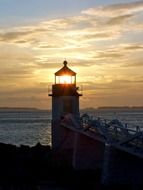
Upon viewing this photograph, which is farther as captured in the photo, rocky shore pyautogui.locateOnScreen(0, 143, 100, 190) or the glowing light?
the glowing light

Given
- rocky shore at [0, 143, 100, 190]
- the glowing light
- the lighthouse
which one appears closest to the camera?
rocky shore at [0, 143, 100, 190]

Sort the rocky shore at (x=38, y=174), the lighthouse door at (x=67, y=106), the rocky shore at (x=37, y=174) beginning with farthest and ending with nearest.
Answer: the lighthouse door at (x=67, y=106) < the rocky shore at (x=37, y=174) < the rocky shore at (x=38, y=174)

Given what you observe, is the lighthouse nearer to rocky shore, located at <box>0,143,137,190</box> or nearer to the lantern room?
the lantern room

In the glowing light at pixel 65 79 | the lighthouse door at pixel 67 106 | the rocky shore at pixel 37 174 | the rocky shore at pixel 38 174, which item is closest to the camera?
the rocky shore at pixel 38 174

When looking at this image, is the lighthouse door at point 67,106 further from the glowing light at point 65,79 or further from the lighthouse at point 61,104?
the glowing light at point 65,79

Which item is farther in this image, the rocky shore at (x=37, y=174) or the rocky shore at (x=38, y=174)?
the rocky shore at (x=37, y=174)

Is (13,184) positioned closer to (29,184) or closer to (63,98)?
(29,184)

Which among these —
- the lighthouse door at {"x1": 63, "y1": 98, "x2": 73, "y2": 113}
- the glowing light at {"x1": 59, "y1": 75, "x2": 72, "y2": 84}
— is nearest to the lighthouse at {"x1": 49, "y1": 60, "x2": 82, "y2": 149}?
the lighthouse door at {"x1": 63, "y1": 98, "x2": 73, "y2": 113}

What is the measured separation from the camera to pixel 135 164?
21594 mm

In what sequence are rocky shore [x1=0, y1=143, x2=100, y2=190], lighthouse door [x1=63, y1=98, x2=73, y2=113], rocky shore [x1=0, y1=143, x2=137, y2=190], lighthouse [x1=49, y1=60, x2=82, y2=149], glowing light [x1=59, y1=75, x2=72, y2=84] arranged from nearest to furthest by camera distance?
rocky shore [x1=0, y1=143, x2=137, y2=190] < rocky shore [x1=0, y1=143, x2=100, y2=190] < lighthouse [x1=49, y1=60, x2=82, y2=149] < lighthouse door [x1=63, y1=98, x2=73, y2=113] < glowing light [x1=59, y1=75, x2=72, y2=84]

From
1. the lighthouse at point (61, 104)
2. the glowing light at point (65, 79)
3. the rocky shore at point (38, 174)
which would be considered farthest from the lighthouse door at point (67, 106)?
the rocky shore at point (38, 174)

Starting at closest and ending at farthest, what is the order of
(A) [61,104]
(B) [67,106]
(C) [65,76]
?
(A) [61,104] → (B) [67,106] → (C) [65,76]

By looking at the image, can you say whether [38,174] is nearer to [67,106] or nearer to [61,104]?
[61,104]

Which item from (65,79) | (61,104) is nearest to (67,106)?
(61,104)
